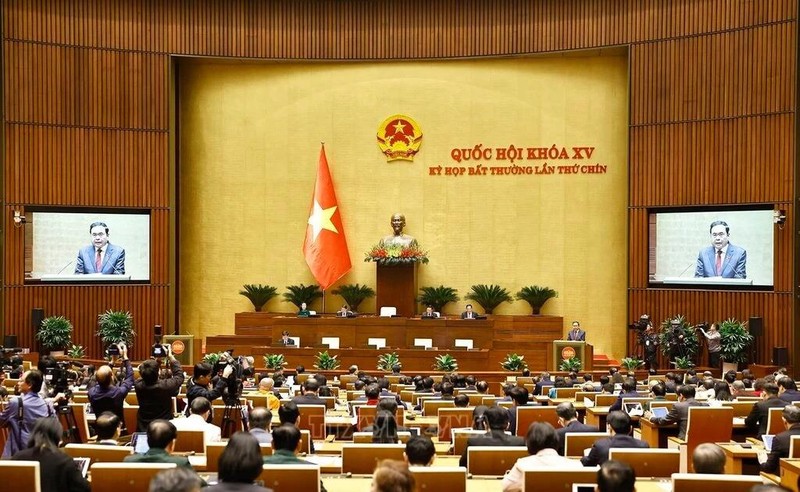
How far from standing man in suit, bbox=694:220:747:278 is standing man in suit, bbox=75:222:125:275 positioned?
41.3 ft

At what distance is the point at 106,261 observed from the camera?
65.4ft

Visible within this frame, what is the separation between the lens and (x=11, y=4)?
1923cm

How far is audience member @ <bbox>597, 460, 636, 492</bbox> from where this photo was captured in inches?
156

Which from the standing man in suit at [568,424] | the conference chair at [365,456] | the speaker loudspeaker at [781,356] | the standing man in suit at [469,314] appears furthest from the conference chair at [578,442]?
the standing man in suit at [469,314]

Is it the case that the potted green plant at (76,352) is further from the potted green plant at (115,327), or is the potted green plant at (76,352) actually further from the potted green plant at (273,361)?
the potted green plant at (273,361)

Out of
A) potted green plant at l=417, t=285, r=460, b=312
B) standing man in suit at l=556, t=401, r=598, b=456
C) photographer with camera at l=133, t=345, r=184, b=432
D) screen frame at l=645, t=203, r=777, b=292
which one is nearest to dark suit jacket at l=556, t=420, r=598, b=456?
standing man in suit at l=556, t=401, r=598, b=456

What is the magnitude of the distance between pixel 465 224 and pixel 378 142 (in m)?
2.84

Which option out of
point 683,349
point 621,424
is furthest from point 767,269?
point 621,424

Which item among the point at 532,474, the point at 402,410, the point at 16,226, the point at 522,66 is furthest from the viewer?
the point at 522,66

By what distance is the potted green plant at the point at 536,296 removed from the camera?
20.2 meters

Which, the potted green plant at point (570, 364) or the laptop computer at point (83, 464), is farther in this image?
the potted green plant at point (570, 364)

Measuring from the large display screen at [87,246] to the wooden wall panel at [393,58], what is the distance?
239 millimetres

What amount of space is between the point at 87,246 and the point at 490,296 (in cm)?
897

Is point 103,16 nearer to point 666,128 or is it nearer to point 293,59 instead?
point 293,59
